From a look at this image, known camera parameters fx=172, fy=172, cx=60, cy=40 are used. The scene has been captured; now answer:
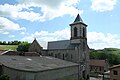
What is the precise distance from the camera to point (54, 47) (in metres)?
56.4

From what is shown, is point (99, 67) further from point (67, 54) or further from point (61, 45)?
point (67, 54)

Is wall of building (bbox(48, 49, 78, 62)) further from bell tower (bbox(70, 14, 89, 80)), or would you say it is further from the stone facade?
bell tower (bbox(70, 14, 89, 80))

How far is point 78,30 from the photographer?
5200 cm

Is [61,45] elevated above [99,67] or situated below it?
above

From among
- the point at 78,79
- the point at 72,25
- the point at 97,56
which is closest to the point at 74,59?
the point at 78,79

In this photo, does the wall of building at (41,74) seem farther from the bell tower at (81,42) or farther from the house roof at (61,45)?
the house roof at (61,45)

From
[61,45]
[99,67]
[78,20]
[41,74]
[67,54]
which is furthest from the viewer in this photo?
[99,67]

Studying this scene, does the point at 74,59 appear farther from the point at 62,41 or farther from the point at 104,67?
the point at 104,67

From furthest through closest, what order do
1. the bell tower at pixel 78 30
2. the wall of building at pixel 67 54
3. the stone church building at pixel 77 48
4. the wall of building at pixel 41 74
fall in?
the bell tower at pixel 78 30 < the wall of building at pixel 67 54 < the stone church building at pixel 77 48 < the wall of building at pixel 41 74

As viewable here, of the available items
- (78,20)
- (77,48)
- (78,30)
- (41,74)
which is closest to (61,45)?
(77,48)

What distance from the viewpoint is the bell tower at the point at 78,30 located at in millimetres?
51562

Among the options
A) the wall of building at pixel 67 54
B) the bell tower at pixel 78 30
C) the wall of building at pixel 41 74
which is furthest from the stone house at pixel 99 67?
the wall of building at pixel 41 74

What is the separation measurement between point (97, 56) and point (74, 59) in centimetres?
4812

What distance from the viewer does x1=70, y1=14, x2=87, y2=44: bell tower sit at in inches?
2030
